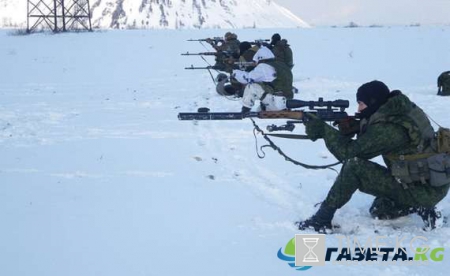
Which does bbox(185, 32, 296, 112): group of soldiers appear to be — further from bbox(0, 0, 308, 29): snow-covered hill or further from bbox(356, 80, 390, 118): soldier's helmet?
bbox(0, 0, 308, 29): snow-covered hill

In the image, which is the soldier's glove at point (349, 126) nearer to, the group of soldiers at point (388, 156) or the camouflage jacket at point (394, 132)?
the group of soldiers at point (388, 156)

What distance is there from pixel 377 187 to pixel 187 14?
136022mm

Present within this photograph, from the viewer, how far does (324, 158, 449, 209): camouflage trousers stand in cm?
367

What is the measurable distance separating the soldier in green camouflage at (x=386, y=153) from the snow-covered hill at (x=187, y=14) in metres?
117

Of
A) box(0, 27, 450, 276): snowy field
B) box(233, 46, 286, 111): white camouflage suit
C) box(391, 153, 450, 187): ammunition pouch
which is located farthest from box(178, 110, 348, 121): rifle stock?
box(233, 46, 286, 111): white camouflage suit

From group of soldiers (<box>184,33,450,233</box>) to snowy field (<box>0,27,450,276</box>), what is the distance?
0.19 metres

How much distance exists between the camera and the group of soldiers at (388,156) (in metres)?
3.51

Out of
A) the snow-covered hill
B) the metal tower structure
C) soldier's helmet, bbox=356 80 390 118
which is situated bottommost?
the snow-covered hill

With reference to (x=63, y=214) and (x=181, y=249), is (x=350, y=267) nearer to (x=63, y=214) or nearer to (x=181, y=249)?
(x=181, y=249)

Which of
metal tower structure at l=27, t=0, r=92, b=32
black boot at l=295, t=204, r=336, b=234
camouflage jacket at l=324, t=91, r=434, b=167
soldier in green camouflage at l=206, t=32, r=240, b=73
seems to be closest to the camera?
camouflage jacket at l=324, t=91, r=434, b=167

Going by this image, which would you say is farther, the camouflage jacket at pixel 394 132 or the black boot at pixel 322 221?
the black boot at pixel 322 221

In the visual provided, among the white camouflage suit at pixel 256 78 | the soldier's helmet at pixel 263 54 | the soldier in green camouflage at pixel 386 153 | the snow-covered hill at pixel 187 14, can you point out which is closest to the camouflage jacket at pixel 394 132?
the soldier in green camouflage at pixel 386 153

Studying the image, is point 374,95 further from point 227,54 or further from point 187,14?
point 187,14

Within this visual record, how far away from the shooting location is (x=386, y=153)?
12.0ft
